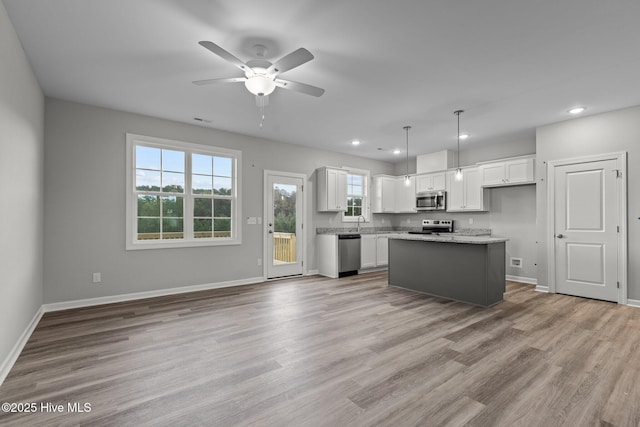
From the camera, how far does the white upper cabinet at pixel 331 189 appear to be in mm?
6328

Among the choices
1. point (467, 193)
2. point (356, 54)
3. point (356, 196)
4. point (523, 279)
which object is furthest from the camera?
point (356, 196)

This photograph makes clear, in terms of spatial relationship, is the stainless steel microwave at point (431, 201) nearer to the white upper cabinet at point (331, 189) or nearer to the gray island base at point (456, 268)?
the white upper cabinet at point (331, 189)

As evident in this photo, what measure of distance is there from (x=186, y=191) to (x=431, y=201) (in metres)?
5.09

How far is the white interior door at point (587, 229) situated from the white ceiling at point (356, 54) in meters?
0.92

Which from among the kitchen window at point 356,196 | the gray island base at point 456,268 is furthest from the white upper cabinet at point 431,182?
the gray island base at point 456,268

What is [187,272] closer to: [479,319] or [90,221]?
[90,221]

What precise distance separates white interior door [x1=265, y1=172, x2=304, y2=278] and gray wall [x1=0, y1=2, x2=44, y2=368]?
127 inches

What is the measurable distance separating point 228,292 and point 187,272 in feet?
2.45

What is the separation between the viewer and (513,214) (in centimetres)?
584

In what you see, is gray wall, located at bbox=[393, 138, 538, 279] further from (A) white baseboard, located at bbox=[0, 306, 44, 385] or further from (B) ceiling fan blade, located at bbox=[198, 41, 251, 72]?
(A) white baseboard, located at bbox=[0, 306, 44, 385]

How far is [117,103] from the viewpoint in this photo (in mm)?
4039

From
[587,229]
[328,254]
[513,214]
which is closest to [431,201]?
[513,214]

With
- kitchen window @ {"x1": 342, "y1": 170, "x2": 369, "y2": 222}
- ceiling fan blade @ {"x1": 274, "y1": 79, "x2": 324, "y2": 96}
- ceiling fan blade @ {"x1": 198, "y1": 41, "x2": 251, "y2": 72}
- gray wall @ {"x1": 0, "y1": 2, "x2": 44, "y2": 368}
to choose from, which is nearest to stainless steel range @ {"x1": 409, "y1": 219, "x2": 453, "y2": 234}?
kitchen window @ {"x1": 342, "y1": 170, "x2": 369, "y2": 222}

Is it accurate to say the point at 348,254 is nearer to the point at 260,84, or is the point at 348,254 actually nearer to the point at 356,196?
the point at 356,196
